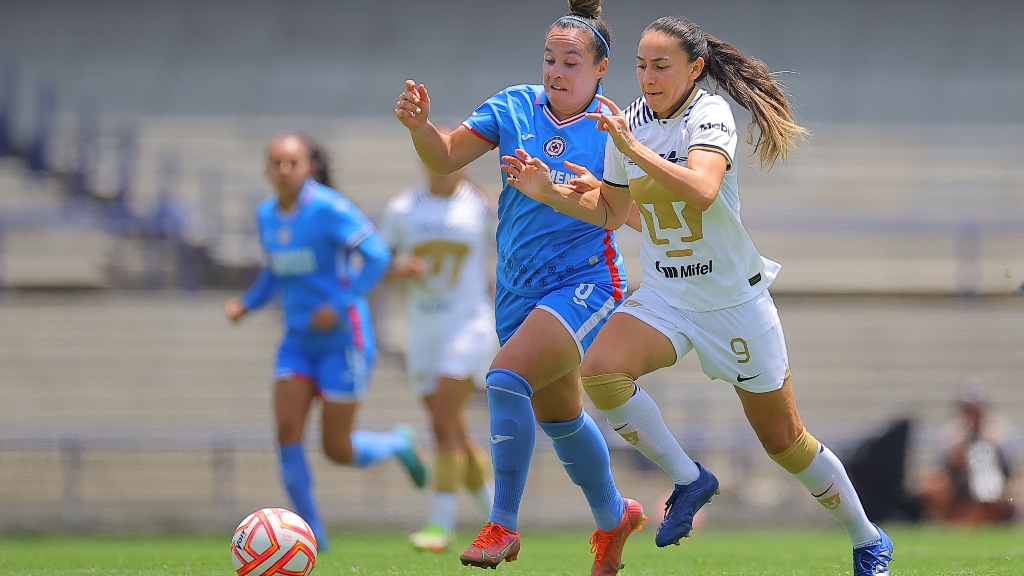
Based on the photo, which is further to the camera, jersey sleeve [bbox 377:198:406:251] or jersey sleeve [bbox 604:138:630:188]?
jersey sleeve [bbox 377:198:406:251]

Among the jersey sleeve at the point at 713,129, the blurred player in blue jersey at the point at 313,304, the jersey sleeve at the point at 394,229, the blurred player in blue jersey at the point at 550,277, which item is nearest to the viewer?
the jersey sleeve at the point at 713,129

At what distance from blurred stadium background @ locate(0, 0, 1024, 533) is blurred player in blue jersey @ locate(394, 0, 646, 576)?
628 cm

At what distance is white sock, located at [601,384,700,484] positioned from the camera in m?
5.12

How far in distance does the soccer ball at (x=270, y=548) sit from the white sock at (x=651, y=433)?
1.38 metres

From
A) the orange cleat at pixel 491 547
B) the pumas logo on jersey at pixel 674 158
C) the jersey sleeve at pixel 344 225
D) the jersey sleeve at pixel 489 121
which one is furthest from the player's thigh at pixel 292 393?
the pumas logo on jersey at pixel 674 158

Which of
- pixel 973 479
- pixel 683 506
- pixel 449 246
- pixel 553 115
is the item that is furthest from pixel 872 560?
pixel 973 479

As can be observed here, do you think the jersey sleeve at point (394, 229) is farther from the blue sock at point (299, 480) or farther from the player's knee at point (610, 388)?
the player's knee at point (610, 388)

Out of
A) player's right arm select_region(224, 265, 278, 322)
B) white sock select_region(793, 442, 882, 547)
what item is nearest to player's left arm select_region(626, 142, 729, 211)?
white sock select_region(793, 442, 882, 547)

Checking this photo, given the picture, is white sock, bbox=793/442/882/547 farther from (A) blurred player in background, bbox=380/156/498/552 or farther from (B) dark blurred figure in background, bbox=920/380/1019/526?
(B) dark blurred figure in background, bbox=920/380/1019/526

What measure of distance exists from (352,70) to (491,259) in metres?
6.12

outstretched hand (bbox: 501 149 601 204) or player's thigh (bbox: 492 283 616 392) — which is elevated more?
outstretched hand (bbox: 501 149 601 204)

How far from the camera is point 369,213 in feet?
46.6

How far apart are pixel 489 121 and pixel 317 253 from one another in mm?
3164

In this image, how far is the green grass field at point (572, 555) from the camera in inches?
253
